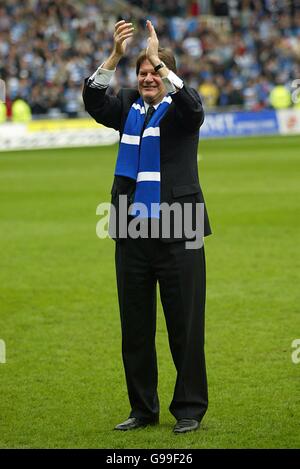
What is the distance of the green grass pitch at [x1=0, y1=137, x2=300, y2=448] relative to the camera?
6.34 metres

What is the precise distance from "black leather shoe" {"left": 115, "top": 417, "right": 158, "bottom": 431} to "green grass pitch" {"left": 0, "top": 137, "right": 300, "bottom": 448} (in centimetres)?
7

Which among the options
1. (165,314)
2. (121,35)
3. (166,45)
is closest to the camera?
(121,35)

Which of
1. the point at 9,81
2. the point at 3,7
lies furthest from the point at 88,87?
the point at 3,7

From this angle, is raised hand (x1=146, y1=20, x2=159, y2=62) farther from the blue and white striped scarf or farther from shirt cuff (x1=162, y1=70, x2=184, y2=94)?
the blue and white striped scarf

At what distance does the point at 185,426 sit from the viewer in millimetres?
6168

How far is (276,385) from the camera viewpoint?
7328mm

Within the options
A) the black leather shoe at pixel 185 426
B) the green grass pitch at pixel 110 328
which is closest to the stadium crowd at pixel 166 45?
the green grass pitch at pixel 110 328

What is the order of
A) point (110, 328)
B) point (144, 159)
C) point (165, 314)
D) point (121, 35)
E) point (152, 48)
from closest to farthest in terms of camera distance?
1. point (152, 48)
2. point (121, 35)
3. point (144, 159)
4. point (165, 314)
5. point (110, 328)

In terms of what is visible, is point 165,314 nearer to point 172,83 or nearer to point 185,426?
point 185,426

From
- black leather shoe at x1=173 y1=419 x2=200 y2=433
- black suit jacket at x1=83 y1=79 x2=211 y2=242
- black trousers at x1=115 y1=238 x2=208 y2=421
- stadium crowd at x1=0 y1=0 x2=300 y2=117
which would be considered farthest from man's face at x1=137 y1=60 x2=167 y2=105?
stadium crowd at x1=0 y1=0 x2=300 y2=117

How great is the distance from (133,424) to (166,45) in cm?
3794

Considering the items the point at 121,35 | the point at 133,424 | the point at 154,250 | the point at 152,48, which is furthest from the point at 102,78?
the point at 133,424
